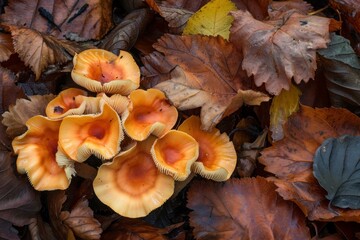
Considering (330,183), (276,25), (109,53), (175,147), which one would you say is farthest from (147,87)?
(330,183)

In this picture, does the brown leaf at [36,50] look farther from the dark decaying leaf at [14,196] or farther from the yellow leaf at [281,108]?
the yellow leaf at [281,108]

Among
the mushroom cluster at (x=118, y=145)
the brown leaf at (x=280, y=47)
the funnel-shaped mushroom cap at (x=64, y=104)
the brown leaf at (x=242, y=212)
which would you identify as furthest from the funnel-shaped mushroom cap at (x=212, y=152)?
the funnel-shaped mushroom cap at (x=64, y=104)

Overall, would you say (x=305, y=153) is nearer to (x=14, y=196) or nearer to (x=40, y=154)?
(x=40, y=154)

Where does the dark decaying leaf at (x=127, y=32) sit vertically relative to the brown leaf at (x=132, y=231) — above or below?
above

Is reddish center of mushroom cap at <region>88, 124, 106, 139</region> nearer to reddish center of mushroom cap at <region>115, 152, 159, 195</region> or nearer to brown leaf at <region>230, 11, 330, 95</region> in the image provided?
reddish center of mushroom cap at <region>115, 152, 159, 195</region>

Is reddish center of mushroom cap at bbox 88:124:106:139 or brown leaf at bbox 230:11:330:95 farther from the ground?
brown leaf at bbox 230:11:330:95

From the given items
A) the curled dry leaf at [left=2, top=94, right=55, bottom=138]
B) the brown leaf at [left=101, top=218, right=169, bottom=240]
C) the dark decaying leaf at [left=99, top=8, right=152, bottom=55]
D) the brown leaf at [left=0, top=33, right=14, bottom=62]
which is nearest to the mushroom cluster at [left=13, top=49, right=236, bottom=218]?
the curled dry leaf at [left=2, top=94, right=55, bottom=138]
